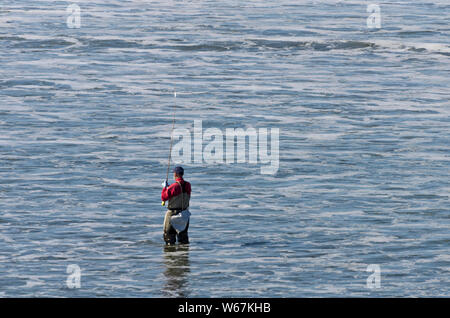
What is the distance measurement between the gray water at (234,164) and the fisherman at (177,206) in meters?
0.41

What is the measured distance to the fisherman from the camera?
20625 mm

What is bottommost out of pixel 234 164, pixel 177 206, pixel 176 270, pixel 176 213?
pixel 176 270

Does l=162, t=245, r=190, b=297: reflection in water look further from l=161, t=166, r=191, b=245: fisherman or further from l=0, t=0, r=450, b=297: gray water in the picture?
l=161, t=166, r=191, b=245: fisherman

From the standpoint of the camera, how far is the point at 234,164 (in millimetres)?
30641

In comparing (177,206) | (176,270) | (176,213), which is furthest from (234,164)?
(176,270)

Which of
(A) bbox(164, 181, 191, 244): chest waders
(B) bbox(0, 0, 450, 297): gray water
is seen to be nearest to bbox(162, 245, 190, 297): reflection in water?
(B) bbox(0, 0, 450, 297): gray water

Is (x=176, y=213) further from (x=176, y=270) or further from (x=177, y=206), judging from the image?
→ (x=176, y=270)

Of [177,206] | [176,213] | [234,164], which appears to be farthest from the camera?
[234,164]

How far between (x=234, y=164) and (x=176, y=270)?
10.3 m

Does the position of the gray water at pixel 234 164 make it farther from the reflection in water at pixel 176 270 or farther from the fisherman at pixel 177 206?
the fisherman at pixel 177 206

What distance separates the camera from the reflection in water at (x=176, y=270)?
1928cm

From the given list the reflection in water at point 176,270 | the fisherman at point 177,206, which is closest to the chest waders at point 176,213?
the fisherman at point 177,206

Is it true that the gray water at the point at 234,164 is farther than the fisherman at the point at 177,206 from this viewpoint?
Yes

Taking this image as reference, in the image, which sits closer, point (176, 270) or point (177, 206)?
point (176, 270)
